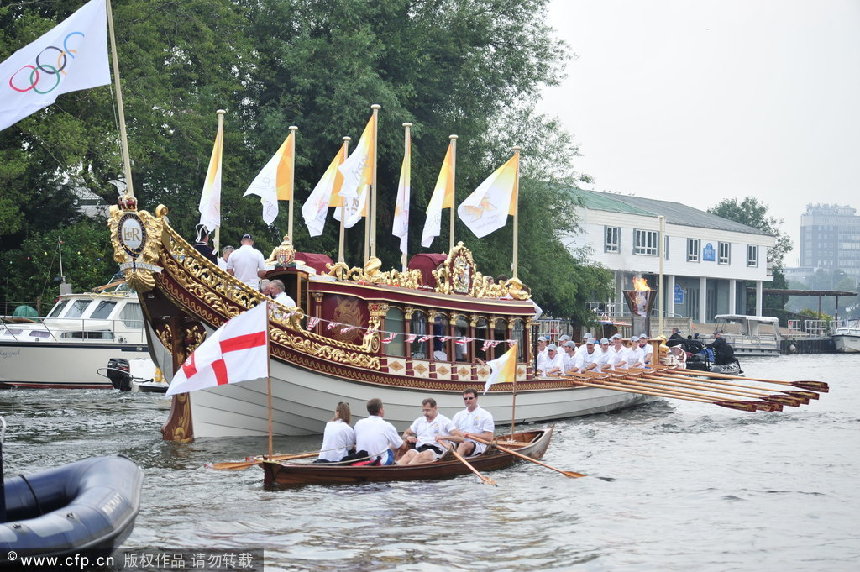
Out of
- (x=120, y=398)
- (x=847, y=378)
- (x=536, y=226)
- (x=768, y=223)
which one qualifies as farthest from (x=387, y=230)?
(x=768, y=223)

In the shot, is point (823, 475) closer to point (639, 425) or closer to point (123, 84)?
point (639, 425)

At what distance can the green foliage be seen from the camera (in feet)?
123

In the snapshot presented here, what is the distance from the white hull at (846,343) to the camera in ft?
273

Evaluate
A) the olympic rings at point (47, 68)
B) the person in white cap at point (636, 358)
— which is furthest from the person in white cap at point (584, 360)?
the olympic rings at point (47, 68)

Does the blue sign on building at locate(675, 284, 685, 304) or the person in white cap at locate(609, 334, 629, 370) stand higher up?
the blue sign on building at locate(675, 284, 685, 304)

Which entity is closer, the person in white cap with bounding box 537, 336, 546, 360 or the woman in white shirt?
the woman in white shirt

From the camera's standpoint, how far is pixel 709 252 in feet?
264

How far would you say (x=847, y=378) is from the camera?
50.6m

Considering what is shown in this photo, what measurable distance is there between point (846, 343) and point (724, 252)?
38.4 ft

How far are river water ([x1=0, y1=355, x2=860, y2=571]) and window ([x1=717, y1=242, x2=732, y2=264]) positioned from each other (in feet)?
187

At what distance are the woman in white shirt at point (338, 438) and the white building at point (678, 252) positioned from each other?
51797 mm

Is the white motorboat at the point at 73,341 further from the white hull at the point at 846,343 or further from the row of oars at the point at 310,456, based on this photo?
the white hull at the point at 846,343

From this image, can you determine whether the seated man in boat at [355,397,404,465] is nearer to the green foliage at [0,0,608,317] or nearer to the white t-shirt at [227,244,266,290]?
the white t-shirt at [227,244,266,290]

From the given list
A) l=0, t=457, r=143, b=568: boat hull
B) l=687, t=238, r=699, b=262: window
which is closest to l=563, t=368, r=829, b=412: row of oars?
l=0, t=457, r=143, b=568: boat hull
